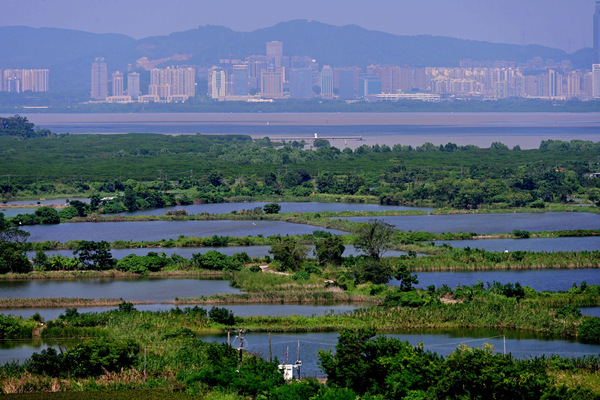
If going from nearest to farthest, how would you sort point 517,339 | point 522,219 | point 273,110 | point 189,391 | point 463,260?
point 189,391
point 517,339
point 463,260
point 522,219
point 273,110

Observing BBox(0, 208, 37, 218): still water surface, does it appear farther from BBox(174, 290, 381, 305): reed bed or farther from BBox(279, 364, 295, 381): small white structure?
BBox(279, 364, 295, 381): small white structure

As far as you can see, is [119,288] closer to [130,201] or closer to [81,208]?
[81,208]

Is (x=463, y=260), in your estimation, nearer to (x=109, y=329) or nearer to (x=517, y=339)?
(x=517, y=339)

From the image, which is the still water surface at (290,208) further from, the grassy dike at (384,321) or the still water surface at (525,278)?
the grassy dike at (384,321)

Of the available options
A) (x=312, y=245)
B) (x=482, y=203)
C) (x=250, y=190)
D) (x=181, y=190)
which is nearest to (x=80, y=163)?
(x=181, y=190)

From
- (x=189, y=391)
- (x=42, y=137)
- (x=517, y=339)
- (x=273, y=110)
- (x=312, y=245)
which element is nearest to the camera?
(x=189, y=391)

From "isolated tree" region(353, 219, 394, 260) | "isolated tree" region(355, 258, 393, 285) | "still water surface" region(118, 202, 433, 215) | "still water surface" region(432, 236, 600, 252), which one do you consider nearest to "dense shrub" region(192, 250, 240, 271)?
"isolated tree" region(353, 219, 394, 260)

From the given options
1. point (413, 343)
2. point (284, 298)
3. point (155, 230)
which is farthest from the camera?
point (155, 230)

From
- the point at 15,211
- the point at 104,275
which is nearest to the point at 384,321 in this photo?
the point at 104,275
